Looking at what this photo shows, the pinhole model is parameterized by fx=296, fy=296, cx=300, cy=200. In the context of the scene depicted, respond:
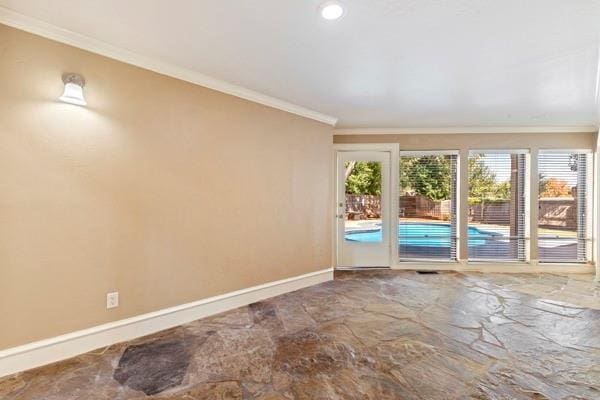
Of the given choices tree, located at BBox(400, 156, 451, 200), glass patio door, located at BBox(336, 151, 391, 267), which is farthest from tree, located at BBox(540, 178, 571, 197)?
glass patio door, located at BBox(336, 151, 391, 267)

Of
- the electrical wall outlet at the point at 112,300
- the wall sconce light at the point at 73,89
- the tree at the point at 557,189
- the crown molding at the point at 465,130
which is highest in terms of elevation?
the crown molding at the point at 465,130

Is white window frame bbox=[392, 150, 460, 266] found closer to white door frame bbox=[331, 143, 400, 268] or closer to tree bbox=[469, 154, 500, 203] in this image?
white door frame bbox=[331, 143, 400, 268]

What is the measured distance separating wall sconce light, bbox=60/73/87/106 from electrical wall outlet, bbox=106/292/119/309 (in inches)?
61.4

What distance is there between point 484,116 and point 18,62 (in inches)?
206

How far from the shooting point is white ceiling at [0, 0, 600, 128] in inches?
75.5

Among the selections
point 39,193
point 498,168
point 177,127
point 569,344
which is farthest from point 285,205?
point 498,168

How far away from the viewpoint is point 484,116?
4.36m

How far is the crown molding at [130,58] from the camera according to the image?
206 centimetres

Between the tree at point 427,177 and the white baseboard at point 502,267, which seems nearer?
the white baseboard at point 502,267

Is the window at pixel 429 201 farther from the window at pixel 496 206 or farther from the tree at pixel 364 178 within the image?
the tree at pixel 364 178

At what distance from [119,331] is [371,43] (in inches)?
124

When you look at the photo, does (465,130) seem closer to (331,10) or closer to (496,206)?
(496,206)

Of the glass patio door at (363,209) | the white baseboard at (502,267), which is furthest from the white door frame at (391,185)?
the white baseboard at (502,267)

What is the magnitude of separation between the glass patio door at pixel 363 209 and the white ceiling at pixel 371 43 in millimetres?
1503
